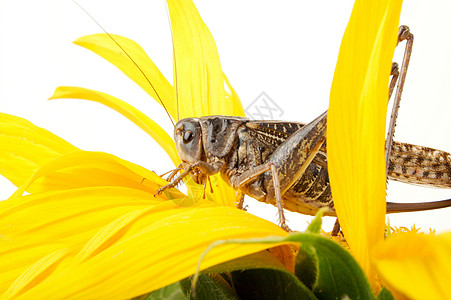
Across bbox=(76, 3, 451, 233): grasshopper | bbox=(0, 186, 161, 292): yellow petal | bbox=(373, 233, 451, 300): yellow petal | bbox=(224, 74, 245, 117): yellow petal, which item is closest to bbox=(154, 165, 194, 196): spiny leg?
bbox=(76, 3, 451, 233): grasshopper

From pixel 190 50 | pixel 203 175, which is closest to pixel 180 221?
pixel 203 175

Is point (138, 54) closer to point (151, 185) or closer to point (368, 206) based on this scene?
point (151, 185)

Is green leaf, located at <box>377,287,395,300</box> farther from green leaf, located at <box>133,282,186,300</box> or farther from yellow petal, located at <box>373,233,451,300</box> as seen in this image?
green leaf, located at <box>133,282,186,300</box>

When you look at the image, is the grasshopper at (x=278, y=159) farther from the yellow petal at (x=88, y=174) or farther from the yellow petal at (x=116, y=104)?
the yellow petal at (x=88, y=174)

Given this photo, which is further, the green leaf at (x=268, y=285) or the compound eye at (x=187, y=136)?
the compound eye at (x=187, y=136)

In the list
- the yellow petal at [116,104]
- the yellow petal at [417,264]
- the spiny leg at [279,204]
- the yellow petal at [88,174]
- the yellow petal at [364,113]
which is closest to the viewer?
the yellow petal at [417,264]

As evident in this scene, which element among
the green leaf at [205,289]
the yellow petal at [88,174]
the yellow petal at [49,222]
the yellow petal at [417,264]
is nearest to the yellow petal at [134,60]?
the yellow petal at [88,174]

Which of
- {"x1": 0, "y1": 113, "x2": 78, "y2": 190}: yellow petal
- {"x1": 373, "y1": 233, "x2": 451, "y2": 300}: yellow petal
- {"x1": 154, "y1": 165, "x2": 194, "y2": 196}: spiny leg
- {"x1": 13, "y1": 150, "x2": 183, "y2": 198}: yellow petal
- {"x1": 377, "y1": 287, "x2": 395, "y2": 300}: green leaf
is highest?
{"x1": 0, "y1": 113, "x2": 78, "y2": 190}: yellow petal
